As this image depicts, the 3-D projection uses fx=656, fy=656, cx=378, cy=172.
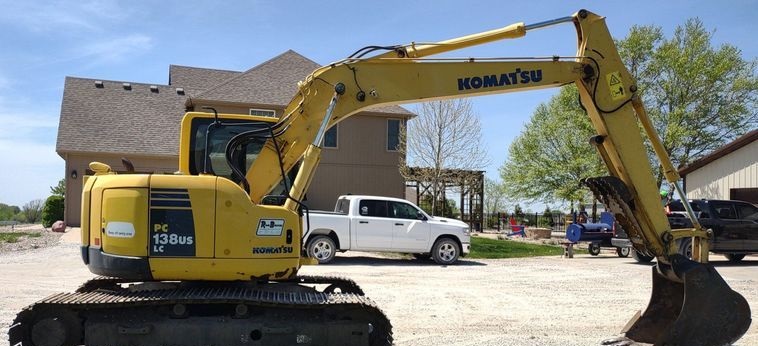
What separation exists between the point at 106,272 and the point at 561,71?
5027mm

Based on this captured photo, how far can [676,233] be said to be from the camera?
6.86 metres

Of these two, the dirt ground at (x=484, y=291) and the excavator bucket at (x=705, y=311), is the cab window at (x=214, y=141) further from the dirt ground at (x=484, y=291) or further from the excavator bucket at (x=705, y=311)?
the excavator bucket at (x=705, y=311)

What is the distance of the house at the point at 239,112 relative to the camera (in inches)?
1038

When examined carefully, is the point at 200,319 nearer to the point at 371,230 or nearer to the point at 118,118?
the point at 371,230

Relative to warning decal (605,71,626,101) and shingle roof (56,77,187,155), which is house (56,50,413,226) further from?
warning decal (605,71,626,101)

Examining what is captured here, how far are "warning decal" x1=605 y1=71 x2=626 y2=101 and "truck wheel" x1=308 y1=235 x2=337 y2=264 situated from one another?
10.7 meters

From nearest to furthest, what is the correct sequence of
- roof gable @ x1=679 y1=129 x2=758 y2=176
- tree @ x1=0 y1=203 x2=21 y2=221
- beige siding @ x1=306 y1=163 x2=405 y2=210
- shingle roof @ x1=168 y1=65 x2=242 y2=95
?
roof gable @ x1=679 y1=129 x2=758 y2=176, beige siding @ x1=306 y1=163 x2=405 y2=210, shingle roof @ x1=168 y1=65 x2=242 y2=95, tree @ x1=0 y1=203 x2=21 y2=221

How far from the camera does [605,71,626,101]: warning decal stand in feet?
23.0

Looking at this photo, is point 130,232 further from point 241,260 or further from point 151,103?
point 151,103

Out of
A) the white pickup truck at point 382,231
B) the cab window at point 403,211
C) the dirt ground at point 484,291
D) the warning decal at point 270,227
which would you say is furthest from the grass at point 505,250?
the warning decal at point 270,227

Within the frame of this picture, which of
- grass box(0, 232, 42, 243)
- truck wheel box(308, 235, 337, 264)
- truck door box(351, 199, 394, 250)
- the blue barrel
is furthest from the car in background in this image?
grass box(0, 232, 42, 243)

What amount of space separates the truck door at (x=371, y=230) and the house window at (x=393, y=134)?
11240 mm

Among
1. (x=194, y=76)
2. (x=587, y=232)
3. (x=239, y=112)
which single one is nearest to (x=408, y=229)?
(x=587, y=232)

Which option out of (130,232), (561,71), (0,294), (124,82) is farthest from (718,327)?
(124,82)
